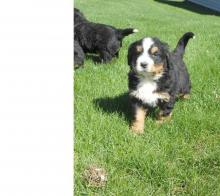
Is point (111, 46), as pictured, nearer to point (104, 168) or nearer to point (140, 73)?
point (140, 73)

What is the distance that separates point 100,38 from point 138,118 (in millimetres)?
4133

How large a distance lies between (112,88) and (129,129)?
5.00 ft

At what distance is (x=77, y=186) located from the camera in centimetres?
350

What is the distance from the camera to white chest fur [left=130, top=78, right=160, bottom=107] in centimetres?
496

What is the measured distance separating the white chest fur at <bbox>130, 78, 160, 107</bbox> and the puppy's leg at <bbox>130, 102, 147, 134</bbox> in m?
0.10

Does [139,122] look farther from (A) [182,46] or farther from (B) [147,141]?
(A) [182,46]

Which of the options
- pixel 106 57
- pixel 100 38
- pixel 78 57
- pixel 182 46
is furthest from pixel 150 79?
pixel 100 38

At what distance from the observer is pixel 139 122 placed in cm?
484

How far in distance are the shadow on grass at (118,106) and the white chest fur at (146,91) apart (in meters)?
0.34

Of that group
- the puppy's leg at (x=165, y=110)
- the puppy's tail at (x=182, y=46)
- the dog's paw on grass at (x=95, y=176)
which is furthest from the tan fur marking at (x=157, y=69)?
the dog's paw on grass at (x=95, y=176)

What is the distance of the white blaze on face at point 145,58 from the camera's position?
471 cm

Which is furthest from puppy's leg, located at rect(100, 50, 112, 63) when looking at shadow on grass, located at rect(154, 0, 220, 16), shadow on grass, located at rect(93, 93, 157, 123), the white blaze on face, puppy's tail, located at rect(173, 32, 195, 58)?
shadow on grass, located at rect(154, 0, 220, 16)

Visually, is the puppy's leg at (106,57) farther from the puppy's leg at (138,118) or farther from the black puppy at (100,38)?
the puppy's leg at (138,118)
